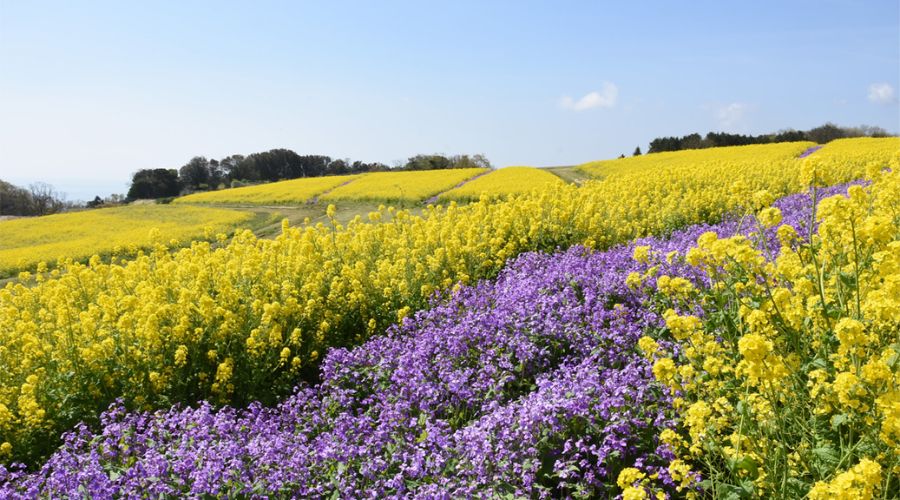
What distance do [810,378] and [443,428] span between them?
2596 mm

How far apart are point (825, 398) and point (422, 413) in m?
2.91

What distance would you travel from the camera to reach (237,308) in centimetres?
767

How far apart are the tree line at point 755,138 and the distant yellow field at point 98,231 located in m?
43.5

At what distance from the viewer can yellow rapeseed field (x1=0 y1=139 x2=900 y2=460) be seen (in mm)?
6363

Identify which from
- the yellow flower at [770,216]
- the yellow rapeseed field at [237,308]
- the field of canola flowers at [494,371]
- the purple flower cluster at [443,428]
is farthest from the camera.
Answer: the yellow rapeseed field at [237,308]

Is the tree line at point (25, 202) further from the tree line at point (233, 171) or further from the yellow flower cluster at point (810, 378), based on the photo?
the yellow flower cluster at point (810, 378)

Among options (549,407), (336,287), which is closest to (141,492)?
(549,407)

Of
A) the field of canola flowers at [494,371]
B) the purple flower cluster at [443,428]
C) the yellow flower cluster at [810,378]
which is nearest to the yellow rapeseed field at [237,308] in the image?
the field of canola flowers at [494,371]

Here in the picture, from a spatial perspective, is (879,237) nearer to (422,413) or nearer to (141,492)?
(422,413)

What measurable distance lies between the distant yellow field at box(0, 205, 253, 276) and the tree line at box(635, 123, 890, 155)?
Answer: 43546 millimetres

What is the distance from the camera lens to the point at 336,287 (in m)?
8.12

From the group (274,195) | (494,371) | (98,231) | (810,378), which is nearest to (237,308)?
(494,371)

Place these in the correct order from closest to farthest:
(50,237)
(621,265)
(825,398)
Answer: (825,398), (621,265), (50,237)

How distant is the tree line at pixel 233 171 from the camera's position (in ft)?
225
